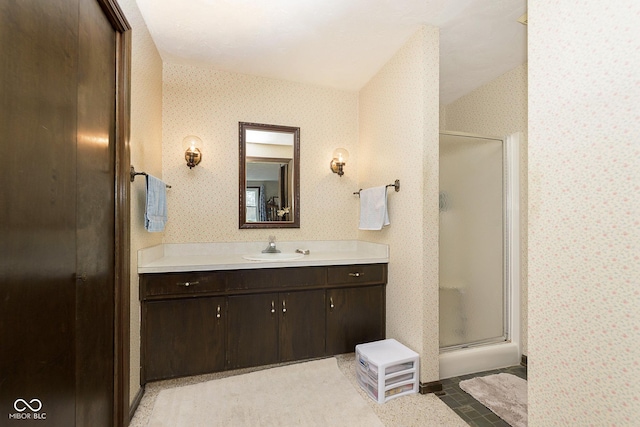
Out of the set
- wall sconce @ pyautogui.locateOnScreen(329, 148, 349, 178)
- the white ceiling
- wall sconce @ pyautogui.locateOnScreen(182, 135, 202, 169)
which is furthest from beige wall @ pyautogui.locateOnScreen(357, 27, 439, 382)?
wall sconce @ pyautogui.locateOnScreen(182, 135, 202, 169)

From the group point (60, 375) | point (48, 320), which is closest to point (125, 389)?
point (60, 375)

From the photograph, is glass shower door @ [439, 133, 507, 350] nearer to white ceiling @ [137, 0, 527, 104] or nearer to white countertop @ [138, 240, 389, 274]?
white countertop @ [138, 240, 389, 274]

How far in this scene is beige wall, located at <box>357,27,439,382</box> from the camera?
2023 millimetres

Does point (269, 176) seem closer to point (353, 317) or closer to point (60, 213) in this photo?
point (353, 317)

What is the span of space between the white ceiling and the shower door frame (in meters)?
0.69

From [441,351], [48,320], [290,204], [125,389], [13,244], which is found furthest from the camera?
[290,204]

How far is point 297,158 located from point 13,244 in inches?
87.9

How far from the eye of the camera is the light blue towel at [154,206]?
1.88 meters

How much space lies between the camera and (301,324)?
7.59 feet

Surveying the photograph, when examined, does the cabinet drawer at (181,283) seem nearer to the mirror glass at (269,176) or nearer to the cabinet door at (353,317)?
the mirror glass at (269,176)

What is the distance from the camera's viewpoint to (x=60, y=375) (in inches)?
41.4

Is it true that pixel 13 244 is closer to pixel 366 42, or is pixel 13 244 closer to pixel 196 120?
pixel 196 120

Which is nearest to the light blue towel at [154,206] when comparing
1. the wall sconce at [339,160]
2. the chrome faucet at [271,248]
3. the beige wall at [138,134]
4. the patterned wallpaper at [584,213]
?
the beige wall at [138,134]

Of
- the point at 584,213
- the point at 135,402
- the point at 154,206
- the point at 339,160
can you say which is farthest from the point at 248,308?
the point at 584,213
